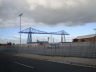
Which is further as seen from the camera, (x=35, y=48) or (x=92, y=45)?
(x=35, y=48)

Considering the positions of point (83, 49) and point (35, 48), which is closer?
point (83, 49)

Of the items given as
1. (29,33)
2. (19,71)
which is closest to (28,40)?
(29,33)

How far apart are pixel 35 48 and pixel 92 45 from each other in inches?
756

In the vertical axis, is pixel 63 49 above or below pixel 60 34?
below

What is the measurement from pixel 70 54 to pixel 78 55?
228cm

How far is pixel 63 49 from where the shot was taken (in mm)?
31516

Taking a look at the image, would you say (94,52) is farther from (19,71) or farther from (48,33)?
(48,33)

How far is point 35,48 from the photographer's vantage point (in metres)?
42.2

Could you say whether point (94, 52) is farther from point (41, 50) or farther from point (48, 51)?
point (41, 50)

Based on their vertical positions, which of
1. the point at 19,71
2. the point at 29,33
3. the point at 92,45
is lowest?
the point at 19,71

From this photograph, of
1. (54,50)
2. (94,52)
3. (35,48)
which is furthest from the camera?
(35,48)

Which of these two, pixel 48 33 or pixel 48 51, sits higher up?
pixel 48 33

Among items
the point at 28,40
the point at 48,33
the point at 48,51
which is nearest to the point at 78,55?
the point at 48,51

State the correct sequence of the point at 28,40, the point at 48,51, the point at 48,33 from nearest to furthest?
the point at 48,51
the point at 28,40
the point at 48,33
